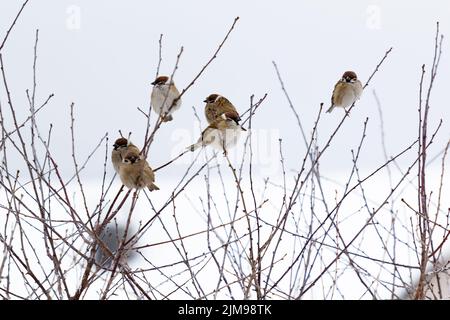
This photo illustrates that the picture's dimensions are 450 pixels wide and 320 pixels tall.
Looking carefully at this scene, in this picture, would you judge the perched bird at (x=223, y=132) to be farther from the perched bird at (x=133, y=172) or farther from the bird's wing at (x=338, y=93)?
Result: the bird's wing at (x=338, y=93)

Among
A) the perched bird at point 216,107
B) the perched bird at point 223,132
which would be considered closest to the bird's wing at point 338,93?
the perched bird at point 216,107

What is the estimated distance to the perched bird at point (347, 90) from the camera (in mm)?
7094

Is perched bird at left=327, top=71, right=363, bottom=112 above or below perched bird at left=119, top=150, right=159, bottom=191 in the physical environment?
above

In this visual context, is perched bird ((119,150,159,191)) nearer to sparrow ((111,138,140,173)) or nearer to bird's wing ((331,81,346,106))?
sparrow ((111,138,140,173))

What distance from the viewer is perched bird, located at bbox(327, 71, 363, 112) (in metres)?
7.09

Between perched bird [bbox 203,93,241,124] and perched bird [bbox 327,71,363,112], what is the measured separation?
1.06m

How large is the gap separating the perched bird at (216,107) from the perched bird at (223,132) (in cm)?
19

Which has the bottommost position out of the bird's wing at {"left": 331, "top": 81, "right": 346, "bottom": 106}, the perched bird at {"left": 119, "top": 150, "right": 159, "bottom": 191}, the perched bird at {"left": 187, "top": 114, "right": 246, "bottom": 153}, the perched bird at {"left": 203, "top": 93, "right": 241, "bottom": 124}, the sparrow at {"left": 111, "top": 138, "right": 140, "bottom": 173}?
the perched bird at {"left": 119, "top": 150, "right": 159, "bottom": 191}

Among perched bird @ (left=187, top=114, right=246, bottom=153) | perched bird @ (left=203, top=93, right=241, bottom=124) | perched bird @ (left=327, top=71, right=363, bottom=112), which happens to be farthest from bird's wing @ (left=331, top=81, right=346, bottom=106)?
perched bird @ (left=187, top=114, right=246, bottom=153)

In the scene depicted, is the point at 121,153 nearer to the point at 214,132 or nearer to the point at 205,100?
the point at 214,132

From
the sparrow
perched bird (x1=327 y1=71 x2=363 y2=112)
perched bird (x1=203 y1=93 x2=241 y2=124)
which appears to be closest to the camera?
the sparrow

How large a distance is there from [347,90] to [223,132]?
5.28 ft
